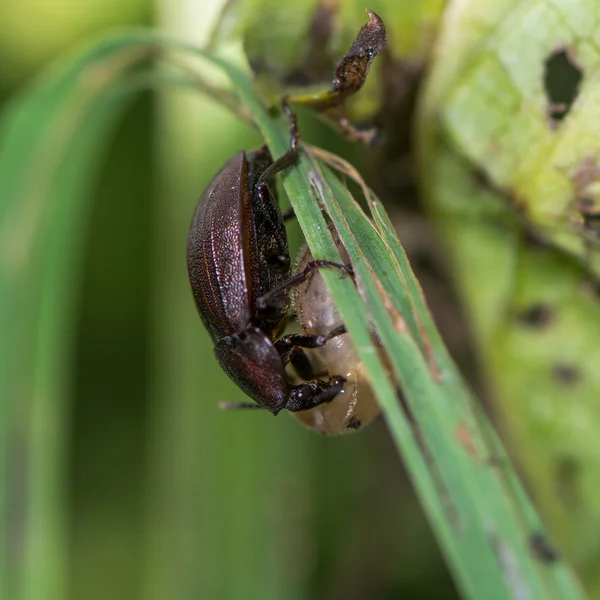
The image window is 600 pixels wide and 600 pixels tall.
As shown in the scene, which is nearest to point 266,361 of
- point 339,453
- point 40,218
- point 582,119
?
point 582,119

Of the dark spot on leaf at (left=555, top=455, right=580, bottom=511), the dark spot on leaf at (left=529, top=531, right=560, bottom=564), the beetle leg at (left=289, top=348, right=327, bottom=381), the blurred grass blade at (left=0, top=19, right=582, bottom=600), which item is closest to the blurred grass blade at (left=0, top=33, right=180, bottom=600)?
the blurred grass blade at (left=0, top=19, right=582, bottom=600)

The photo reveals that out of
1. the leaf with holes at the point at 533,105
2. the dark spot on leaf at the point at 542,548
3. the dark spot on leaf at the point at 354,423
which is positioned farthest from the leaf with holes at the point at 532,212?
the dark spot on leaf at the point at 542,548

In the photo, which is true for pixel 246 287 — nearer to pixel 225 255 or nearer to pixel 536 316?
pixel 225 255

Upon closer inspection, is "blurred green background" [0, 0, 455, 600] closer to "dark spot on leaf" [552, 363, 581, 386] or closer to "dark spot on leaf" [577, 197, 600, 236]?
"dark spot on leaf" [552, 363, 581, 386]

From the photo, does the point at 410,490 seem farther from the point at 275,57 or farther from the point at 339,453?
the point at 275,57

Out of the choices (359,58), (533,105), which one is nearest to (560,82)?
(533,105)

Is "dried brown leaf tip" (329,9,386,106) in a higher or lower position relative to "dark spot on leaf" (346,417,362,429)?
higher
